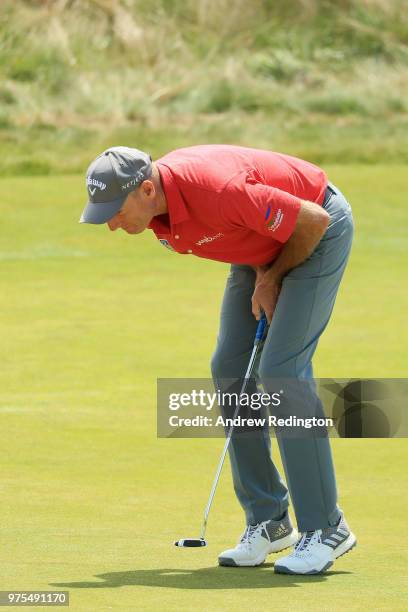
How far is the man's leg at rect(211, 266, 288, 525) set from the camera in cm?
549

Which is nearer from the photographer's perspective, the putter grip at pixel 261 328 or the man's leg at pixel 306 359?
the man's leg at pixel 306 359

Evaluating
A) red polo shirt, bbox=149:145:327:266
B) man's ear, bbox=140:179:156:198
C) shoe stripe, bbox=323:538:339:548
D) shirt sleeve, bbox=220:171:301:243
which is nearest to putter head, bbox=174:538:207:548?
shoe stripe, bbox=323:538:339:548

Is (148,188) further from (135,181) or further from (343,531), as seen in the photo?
(343,531)

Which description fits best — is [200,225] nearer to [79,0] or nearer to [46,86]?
Answer: [46,86]

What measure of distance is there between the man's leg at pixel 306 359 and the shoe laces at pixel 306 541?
0.03 metres

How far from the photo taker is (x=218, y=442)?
7.33m

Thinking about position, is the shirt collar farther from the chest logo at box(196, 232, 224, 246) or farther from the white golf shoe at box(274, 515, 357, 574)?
the white golf shoe at box(274, 515, 357, 574)

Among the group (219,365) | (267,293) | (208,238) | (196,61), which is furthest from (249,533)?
(196,61)

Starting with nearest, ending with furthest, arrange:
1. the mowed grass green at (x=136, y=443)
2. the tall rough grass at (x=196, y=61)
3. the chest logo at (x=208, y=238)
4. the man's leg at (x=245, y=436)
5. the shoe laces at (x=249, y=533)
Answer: the mowed grass green at (x=136, y=443) → the chest logo at (x=208, y=238) → the shoe laces at (x=249, y=533) → the man's leg at (x=245, y=436) → the tall rough grass at (x=196, y=61)

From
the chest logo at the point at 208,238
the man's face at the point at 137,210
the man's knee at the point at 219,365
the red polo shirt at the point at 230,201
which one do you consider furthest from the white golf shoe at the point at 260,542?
the man's face at the point at 137,210

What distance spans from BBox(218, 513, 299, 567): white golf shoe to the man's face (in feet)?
3.74

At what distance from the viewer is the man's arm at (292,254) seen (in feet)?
16.7

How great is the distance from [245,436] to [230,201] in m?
0.97

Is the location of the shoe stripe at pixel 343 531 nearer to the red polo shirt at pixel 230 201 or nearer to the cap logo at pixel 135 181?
the red polo shirt at pixel 230 201
